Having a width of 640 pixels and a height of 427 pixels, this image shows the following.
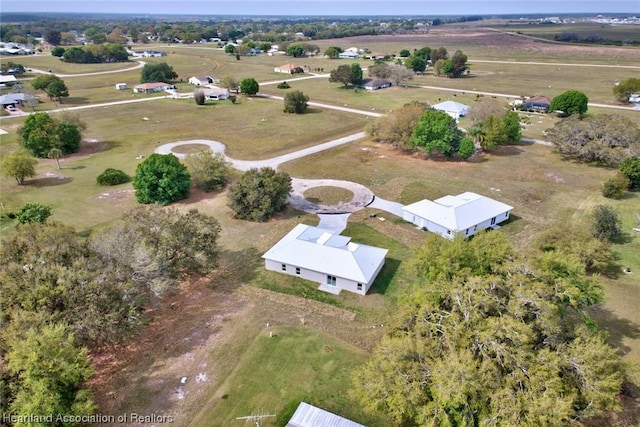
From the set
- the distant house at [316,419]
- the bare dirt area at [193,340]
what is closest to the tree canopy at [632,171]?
the bare dirt area at [193,340]

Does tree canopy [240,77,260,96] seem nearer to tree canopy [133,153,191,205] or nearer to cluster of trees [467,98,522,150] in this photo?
cluster of trees [467,98,522,150]

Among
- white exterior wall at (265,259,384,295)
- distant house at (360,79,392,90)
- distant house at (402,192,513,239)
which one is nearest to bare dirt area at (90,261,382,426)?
white exterior wall at (265,259,384,295)

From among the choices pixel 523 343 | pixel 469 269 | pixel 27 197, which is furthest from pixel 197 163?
pixel 523 343

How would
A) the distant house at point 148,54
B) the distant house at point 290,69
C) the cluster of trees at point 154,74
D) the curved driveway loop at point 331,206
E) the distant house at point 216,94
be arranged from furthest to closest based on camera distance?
the distant house at point 148,54, the distant house at point 290,69, the cluster of trees at point 154,74, the distant house at point 216,94, the curved driveway loop at point 331,206

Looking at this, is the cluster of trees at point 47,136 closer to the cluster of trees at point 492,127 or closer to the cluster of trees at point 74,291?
the cluster of trees at point 74,291

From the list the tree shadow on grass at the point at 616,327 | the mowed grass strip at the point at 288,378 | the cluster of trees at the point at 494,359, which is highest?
the cluster of trees at the point at 494,359

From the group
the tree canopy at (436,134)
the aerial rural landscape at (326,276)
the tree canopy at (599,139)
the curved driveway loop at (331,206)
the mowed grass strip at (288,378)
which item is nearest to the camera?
Answer: the aerial rural landscape at (326,276)

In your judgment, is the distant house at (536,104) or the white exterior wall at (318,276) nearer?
the white exterior wall at (318,276)

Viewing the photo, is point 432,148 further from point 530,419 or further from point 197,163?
point 530,419
